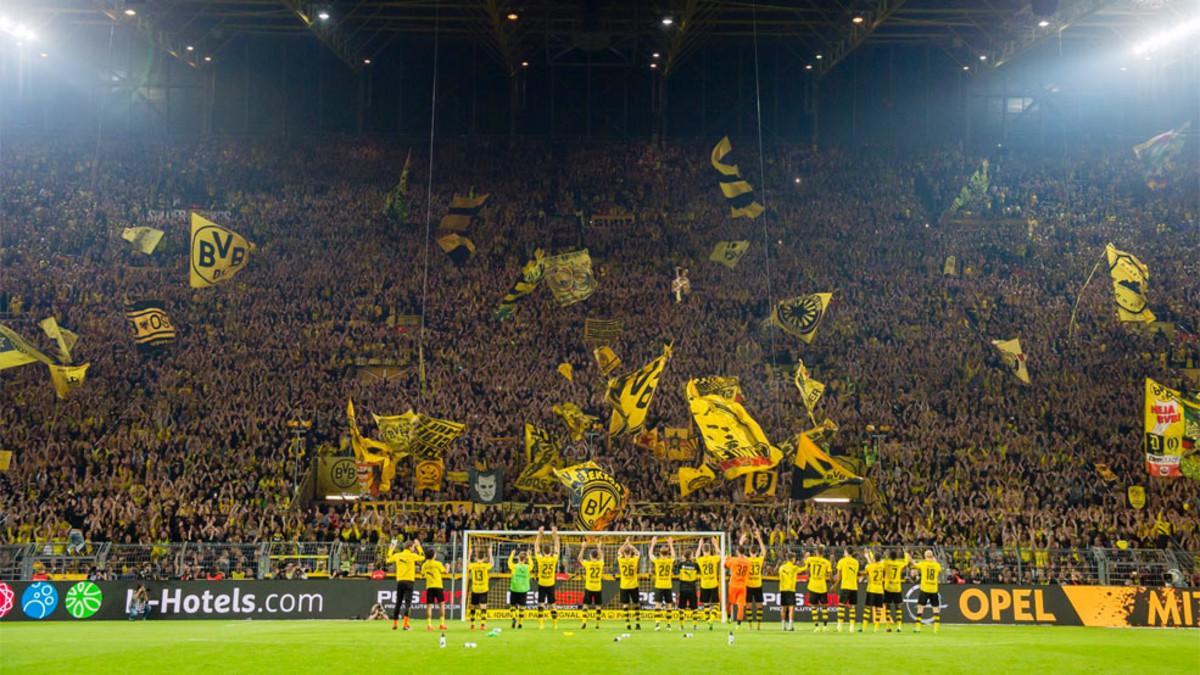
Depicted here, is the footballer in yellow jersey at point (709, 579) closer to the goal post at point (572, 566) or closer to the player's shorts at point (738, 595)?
the player's shorts at point (738, 595)

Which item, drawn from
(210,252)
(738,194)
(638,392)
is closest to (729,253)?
(738,194)

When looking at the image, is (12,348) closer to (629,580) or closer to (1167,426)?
(629,580)

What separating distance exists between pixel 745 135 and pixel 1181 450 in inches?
1385

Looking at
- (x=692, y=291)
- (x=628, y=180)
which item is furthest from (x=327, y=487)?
(x=628, y=180)

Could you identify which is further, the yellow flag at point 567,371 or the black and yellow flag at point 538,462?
the yellow flag at point 567,371

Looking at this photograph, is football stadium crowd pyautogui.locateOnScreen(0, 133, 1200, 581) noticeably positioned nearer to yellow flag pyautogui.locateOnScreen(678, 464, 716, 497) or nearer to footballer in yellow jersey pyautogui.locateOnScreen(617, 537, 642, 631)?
yellow flag pyautogui.locateOnScreen(678, 464, 716, 497)

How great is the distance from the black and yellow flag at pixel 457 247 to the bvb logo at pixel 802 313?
17.0m

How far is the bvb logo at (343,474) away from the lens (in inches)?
1710

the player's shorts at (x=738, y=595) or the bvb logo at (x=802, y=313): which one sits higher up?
the bvb logo at (x=802, y=313)

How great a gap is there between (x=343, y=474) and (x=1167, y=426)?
92.1ft

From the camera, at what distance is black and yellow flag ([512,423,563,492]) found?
1615 inches

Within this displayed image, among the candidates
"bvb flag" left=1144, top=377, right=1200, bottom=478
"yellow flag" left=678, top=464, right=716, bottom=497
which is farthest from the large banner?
"yellow flag" left=678, top=464, right=716, bottom=497

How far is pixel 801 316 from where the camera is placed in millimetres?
47531

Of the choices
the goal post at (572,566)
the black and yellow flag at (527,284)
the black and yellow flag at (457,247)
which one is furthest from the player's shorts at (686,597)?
the black and yellow flag at (457,247)
